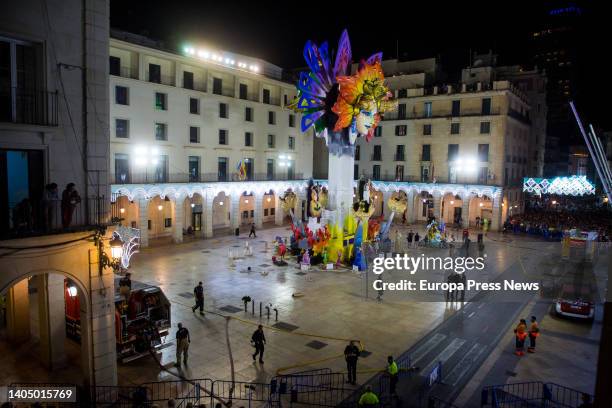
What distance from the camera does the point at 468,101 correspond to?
49500 millimetres

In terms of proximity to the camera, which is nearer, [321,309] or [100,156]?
[100,156]

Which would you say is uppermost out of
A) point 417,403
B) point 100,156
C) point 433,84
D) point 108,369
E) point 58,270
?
point 433,84

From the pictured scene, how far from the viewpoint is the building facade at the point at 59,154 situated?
406 inches

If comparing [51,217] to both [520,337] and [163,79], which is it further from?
A: [163,79]

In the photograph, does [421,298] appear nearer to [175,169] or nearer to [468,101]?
[175,169]

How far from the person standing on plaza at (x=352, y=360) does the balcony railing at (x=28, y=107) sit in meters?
11.1

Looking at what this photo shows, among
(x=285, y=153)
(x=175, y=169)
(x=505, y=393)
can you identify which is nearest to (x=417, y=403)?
(x=505, y=393)

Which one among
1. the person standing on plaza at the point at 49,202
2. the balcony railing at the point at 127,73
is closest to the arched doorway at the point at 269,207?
the balcony railing at the point at 127,73

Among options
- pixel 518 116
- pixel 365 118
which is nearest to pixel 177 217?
pixel 365 118

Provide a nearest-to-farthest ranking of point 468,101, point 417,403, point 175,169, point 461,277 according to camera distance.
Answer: point 417,403 < point 461,277 < point 175,169 < point 468,101

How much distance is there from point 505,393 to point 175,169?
108 ft

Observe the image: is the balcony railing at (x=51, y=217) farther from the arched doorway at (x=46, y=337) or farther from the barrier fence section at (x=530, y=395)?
the barrier fence section at (x=530, y=395)

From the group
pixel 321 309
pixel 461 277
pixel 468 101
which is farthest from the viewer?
pixel 468 101

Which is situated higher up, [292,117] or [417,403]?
[292,117]
